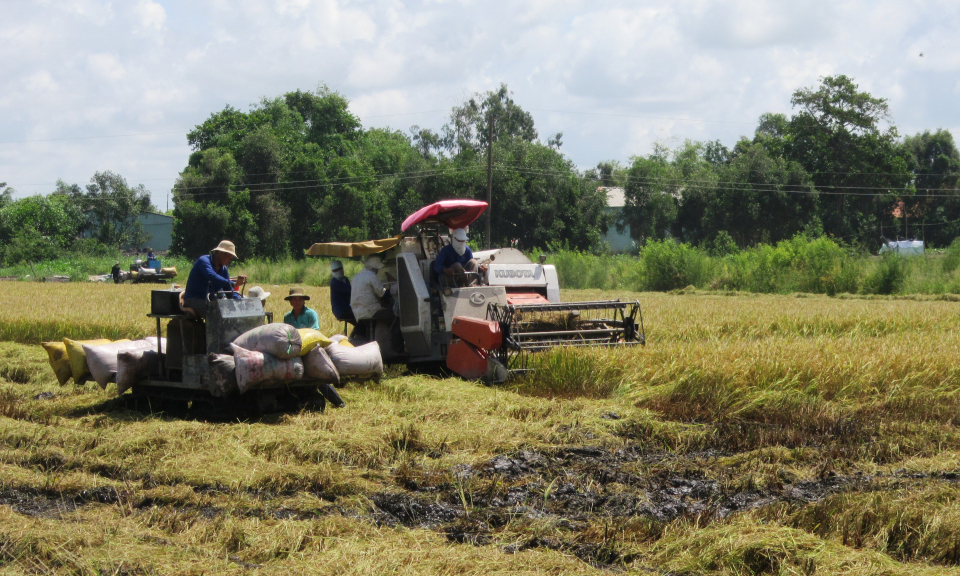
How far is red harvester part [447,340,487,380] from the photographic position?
32.1 ft

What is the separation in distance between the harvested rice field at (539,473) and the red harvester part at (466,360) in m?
0.30

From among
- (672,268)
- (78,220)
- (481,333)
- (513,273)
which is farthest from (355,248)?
(78,220)

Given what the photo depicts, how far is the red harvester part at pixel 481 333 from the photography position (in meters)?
9.60

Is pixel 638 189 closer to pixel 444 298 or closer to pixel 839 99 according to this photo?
pixel 839 99

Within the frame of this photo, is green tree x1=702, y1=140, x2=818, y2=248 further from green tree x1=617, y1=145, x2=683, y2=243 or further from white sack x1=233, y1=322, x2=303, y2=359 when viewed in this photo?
white sack x1=233, y1=322, x2=303, y2=359

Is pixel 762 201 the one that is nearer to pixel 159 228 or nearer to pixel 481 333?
pixel 481 333

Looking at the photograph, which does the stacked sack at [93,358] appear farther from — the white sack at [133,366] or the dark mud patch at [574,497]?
the dark mud patch at [574,497]

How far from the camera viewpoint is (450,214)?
437 inches

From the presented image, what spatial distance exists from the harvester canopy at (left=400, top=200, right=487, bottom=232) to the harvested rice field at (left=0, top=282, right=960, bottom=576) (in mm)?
2101

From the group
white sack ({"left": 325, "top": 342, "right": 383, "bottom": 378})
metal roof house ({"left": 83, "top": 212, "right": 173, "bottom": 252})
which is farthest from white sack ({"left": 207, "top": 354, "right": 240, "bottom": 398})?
metal roof house ({"left": 83, "top": 212, "right": 173, "bottom": 252})

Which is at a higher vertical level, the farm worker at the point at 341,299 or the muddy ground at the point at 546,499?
the farm worker at the point at 341,299

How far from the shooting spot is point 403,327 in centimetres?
1079

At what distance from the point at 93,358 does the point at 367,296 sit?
3.42m

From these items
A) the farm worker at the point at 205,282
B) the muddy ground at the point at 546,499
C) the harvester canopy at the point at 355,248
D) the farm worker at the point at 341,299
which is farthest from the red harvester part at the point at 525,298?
the muddy ground at the point at 546,499
